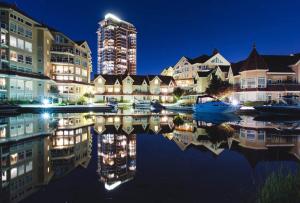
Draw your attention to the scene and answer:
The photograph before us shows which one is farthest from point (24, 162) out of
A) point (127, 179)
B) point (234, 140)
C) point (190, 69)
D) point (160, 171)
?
→ point (190, 69)

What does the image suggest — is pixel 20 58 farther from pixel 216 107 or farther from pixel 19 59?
pixel 216 107

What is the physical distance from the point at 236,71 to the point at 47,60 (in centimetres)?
4632

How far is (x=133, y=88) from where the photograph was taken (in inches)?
3620

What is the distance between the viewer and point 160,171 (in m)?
9.47

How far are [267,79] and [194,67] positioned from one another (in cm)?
3451

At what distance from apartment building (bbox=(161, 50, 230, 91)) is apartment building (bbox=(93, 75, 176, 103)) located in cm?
395

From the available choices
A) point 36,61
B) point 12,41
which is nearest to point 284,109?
point 12,41

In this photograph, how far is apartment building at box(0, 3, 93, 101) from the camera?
52.9 m

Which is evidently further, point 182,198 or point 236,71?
point 236,71

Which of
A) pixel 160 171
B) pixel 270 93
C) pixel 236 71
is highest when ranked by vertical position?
pixel 236 71

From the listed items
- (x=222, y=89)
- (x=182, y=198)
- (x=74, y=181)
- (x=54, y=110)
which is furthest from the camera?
(x=222, y=89)

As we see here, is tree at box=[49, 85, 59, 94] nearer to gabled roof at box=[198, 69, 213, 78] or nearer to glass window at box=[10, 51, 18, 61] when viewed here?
glass window at box=[10, 51, 18, 61]

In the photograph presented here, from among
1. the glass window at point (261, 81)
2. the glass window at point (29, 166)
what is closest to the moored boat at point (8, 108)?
the glass window at point (29, 166)

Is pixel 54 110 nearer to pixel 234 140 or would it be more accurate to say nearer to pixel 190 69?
pixel 234 140
